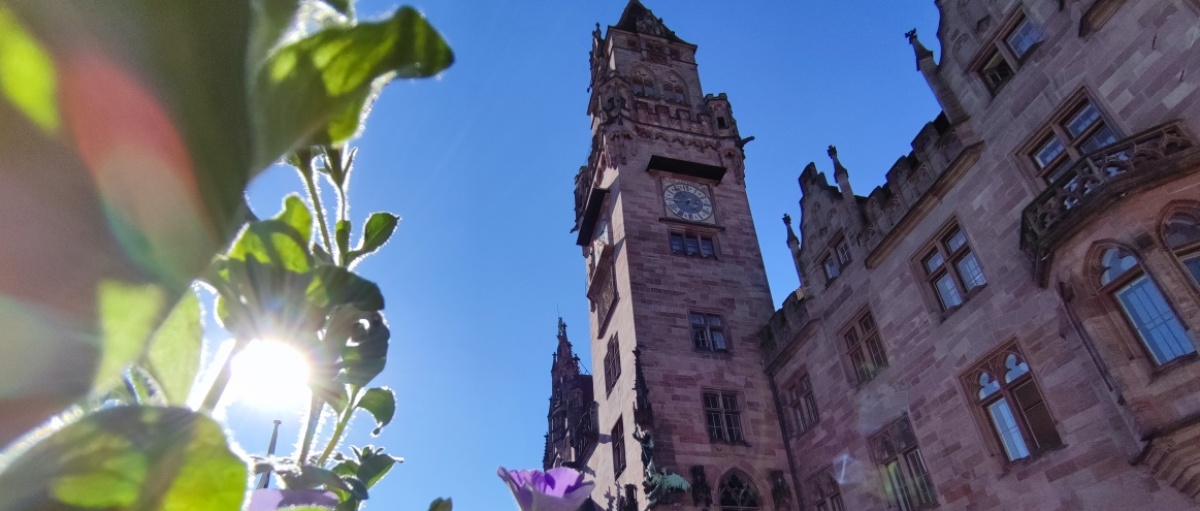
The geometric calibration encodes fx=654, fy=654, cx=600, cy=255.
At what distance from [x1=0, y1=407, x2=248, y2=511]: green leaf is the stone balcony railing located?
16.3m

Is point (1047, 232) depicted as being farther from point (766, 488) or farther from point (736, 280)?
point (736, 280)

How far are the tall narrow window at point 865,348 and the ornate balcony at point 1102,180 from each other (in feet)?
14.7

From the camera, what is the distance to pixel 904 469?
40.3 feet

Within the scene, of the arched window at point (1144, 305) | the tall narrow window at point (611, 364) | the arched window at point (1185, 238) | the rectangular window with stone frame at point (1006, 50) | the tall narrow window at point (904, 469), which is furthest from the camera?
the tall narrow window at point (611, 364)

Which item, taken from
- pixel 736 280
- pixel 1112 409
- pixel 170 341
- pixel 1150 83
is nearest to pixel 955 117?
pixel 1150 83

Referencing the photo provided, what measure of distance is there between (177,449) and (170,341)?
0.20 meters

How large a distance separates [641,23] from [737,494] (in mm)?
20548

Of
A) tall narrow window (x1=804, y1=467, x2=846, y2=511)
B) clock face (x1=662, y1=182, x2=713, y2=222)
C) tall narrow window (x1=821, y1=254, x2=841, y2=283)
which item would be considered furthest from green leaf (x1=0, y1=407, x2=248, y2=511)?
clock face (x1=662, y1=182, x2=713, y2=222)

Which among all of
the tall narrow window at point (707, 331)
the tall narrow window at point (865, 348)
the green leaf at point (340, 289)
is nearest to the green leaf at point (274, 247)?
the green leaf at point (340, 289)

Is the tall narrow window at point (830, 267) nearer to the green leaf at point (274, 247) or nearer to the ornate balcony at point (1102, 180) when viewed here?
the ornate balcony at point (1102, 180)

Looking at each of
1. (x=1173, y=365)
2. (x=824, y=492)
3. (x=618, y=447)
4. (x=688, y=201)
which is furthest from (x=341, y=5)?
(x=688, y=201)

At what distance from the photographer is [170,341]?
63cm

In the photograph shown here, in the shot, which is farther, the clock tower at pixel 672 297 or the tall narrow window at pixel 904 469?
the clock tower at pixel 672 297

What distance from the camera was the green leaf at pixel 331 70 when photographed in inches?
21.7
